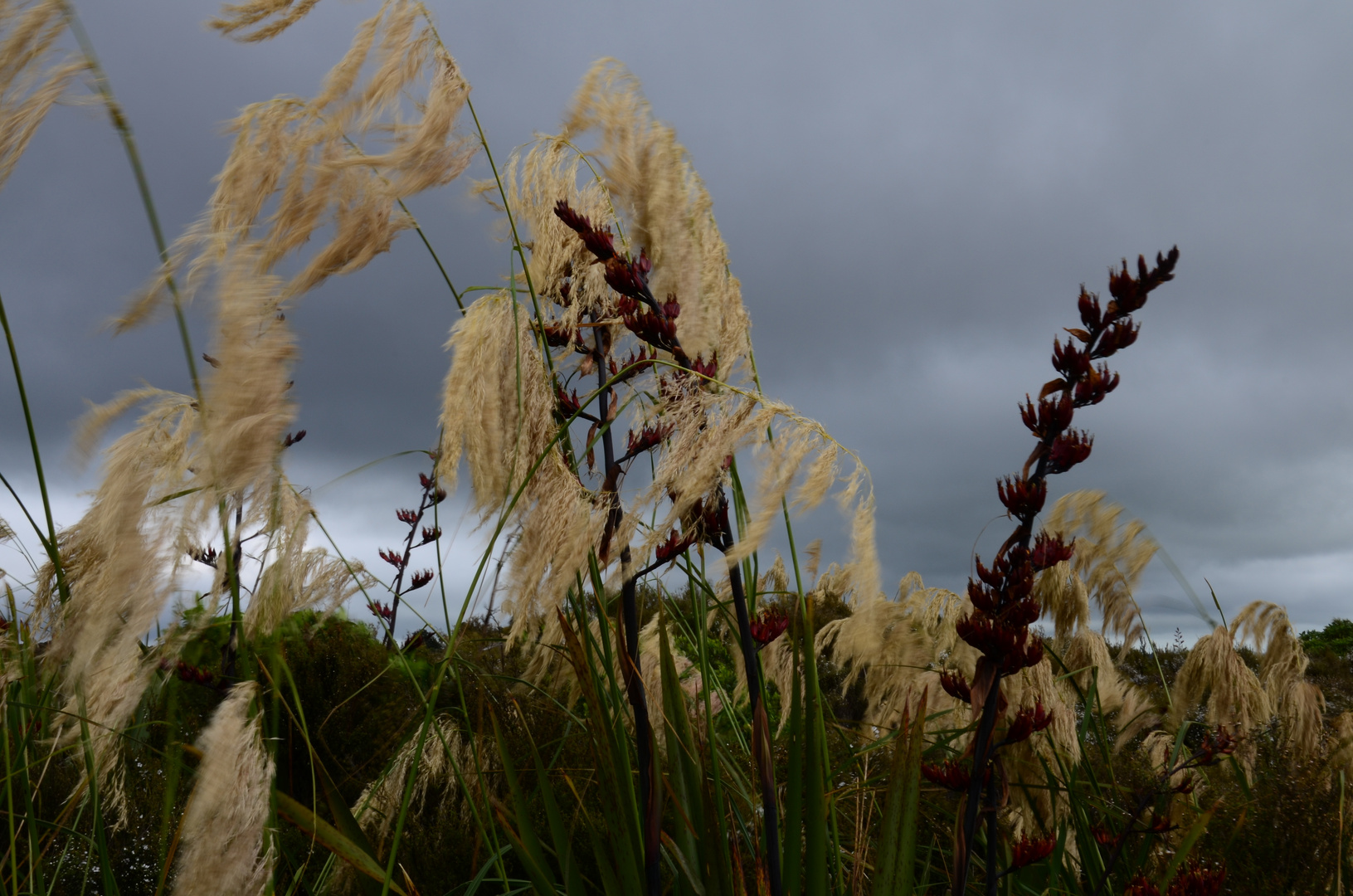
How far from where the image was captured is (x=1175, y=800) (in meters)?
2.34

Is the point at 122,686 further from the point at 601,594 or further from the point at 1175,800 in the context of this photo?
the point at 1175,800

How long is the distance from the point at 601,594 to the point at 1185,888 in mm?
1315

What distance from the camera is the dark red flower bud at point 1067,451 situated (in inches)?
56.7

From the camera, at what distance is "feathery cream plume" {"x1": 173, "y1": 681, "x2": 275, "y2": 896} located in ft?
4.04

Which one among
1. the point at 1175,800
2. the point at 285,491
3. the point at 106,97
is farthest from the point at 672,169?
the point at 1175,800

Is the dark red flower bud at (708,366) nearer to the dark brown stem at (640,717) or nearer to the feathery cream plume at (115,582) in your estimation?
the dark brown stem at (640,717)

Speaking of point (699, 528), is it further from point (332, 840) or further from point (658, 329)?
point (332, 840)

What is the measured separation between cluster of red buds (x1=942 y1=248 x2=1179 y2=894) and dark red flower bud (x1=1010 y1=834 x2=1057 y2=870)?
0.13m

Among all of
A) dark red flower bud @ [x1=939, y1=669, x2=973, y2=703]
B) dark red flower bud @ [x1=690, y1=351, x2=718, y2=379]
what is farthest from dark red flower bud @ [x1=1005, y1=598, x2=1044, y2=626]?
dark red flower bud @ [x1=690, y1=351, x2=718, y2=379]

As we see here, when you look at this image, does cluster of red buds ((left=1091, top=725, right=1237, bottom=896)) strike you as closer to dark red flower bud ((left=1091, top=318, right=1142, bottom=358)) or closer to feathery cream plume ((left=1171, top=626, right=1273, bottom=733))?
feathery cream plume ((left=1171, top=626, right=1273, bottom=733))

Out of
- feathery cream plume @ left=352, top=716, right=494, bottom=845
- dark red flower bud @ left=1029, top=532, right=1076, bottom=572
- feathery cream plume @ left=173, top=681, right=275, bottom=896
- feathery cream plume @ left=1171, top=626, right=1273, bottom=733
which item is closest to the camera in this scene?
feathery cream plume @ left=173, top=681, right=275, bottom=896

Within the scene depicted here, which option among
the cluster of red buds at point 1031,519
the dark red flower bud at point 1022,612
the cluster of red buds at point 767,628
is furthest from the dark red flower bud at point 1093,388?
the cluster of red buds at point 767,628

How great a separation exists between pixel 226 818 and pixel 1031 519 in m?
1.38

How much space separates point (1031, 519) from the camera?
1.40 metres
